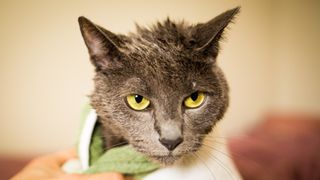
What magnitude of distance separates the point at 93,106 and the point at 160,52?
0.22 m

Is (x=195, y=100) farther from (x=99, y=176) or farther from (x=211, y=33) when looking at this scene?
(x=99, y=176)

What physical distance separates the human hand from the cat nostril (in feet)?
0.51

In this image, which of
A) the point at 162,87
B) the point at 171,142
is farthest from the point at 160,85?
the point at 171,142

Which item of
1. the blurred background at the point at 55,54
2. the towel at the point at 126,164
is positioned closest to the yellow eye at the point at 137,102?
the towel at the point at 126,164

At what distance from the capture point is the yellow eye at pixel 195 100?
0.77 metres

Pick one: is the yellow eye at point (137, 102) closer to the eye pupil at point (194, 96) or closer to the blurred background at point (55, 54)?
the eye pupil at point (194, 96)

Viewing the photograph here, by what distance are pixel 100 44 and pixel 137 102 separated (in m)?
0.16

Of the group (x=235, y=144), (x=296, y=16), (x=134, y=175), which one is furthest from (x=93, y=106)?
(x=296, y=16)

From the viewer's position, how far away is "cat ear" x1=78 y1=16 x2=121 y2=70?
72cm

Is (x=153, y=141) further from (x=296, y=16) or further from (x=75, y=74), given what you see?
(x=296, y=16)

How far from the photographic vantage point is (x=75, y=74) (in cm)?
107

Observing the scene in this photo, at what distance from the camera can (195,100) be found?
2.56ft

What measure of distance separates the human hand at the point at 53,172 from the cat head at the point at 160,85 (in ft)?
0.37

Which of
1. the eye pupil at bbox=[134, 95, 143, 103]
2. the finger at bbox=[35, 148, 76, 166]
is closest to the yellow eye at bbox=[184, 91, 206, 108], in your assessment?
the eye pupil at bbox=[134, 95, 143, 103]
